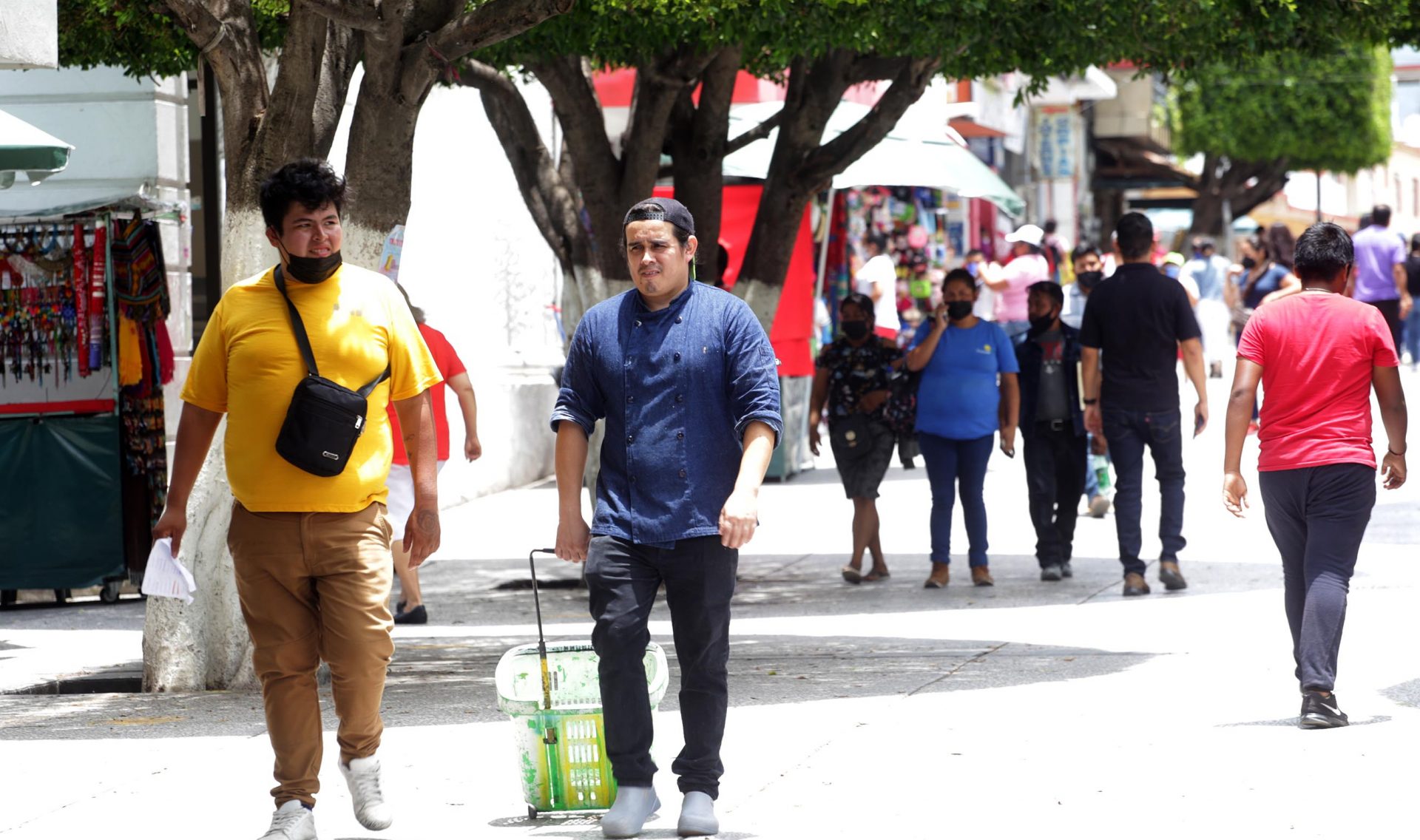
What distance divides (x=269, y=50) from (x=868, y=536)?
4302 millimetres

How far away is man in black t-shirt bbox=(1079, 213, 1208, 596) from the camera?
10219mm

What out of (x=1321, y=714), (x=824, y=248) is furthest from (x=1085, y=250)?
(x=1321, y=714)

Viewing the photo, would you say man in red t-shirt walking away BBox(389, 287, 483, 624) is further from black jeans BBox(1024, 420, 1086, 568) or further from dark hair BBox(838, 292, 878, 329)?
black jeans BBox(1024, 420, 1086, 568)

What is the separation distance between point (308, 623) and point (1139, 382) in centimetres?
590

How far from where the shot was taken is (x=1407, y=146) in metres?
74.4

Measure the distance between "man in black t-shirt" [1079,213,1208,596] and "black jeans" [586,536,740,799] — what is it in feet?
17.3

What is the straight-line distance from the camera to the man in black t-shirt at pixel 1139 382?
10219 mm

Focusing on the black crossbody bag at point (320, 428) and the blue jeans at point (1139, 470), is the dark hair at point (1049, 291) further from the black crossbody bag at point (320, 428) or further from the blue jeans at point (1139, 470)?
the black crossbody bag at point (320, 428)

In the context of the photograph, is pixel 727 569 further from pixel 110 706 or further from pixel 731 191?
pixel 731 191

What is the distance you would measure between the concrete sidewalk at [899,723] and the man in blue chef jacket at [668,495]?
0.98ft

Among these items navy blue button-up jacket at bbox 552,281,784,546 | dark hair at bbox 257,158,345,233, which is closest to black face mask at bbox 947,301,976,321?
navy blue button-up jacket at bbox 552,281,784,546

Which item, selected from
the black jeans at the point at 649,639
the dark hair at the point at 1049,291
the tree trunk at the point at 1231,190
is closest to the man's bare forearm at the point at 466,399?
the dark hair at the point at 1049,291

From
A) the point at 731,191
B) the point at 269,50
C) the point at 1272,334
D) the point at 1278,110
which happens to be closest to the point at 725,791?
the point at 1272,334

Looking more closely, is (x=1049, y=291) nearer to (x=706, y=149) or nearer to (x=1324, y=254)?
(x=706, y=149)
